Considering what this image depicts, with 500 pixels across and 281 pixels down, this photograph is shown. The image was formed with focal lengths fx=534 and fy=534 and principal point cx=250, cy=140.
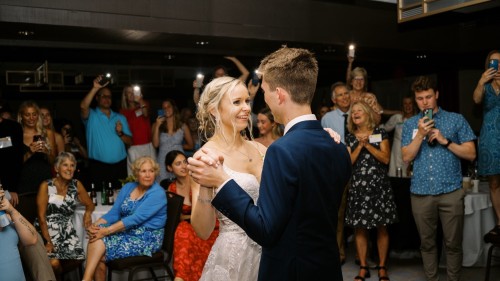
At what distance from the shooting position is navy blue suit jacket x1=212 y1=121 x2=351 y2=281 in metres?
1.44

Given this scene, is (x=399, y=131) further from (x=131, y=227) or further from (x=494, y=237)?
(x=131, y=227)

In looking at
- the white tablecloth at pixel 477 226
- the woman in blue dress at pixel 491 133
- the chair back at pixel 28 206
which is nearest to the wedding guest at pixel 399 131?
the white tablecloth at pixel 477 226

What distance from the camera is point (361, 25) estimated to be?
300 inches

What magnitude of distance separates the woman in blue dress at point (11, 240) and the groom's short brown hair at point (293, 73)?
2.04 m

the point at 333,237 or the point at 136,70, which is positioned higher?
the point at 136,70

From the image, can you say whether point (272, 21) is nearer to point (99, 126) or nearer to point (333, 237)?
point (99, 126)

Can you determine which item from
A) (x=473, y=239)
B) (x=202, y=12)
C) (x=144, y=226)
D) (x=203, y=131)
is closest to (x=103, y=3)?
(x=202, y=12)

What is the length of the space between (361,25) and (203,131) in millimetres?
5421

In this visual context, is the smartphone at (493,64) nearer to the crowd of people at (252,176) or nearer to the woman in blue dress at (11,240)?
the crowd of people at (252,176)

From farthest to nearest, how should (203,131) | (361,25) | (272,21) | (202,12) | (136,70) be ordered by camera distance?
(136,70) → (361,25) → (272,21) → (202,12) → (203,131)

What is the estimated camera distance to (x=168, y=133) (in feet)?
19.6

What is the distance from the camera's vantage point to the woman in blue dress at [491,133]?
4543mm

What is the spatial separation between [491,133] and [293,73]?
3602 mm

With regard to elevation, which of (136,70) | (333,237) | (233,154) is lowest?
(333,237)
